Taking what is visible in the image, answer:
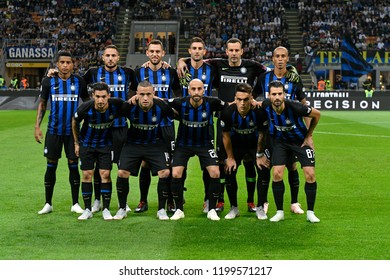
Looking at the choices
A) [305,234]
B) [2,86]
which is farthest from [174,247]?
[2,86]

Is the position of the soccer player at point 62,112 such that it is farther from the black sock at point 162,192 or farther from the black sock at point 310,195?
the black sock at point 310,195

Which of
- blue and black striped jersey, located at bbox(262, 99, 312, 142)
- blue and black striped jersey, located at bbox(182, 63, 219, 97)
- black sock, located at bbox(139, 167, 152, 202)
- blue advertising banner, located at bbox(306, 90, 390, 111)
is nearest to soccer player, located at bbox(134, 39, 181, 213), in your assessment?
black sock, located at bbox(139, 167, 152, 202)

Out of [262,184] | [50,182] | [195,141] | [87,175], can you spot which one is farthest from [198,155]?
[50,182]

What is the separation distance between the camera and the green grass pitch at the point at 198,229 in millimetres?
8008

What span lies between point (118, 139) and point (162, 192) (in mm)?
1073

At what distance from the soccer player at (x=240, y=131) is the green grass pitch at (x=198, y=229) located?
52 centimetres

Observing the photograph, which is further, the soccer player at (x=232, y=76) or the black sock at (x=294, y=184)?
the black sock at (x=294, y=184)

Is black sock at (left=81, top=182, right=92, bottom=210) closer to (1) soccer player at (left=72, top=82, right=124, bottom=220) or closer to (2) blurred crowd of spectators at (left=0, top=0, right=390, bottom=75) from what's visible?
(1) soccer player at (left=72, top=82, right=124, bottom=220)

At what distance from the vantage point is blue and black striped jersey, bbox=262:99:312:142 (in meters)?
9.83

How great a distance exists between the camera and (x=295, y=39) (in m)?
51.4

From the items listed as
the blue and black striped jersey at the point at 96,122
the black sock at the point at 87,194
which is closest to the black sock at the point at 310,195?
the blue and black striped jersey at the point at 96,122

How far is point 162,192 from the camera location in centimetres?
1023

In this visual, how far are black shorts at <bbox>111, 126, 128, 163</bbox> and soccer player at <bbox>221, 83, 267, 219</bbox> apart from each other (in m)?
1.49

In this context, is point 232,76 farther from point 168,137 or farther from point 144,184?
point 144,184
